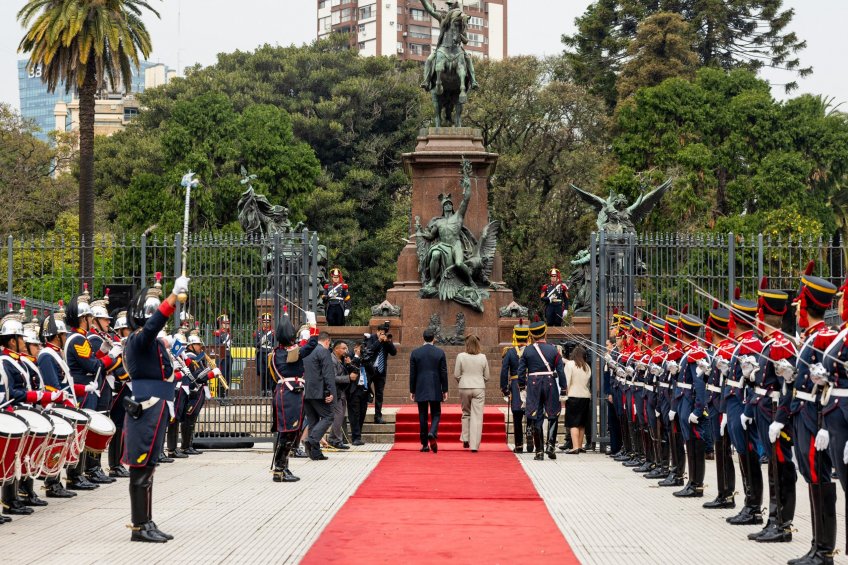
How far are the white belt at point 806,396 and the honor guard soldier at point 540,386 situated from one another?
30.1 feet

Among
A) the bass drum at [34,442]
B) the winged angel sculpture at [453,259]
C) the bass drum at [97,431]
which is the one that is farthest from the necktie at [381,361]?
the bass drum at [34,442]

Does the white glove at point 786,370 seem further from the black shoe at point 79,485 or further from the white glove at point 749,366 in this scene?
the black shoe at point 79,485

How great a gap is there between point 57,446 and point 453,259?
14.0 metres

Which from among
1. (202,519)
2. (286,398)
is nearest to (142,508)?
(202,519)

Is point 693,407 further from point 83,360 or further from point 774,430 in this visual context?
point 83,360

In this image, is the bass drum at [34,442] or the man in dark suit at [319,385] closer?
the bass drum at [34,442]

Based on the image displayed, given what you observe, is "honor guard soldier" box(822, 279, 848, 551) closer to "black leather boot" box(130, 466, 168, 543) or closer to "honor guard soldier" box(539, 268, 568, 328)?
"black leather boot" box(130, 466, 168, 543)

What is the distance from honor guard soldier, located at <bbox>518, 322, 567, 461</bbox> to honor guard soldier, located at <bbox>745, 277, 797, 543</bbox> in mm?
7682

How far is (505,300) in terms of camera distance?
1027 inches

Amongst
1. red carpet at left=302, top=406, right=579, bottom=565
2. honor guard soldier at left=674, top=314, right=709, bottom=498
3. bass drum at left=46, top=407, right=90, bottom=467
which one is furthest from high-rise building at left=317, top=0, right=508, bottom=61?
bass drum at left=46, top=407, right=90, bottom=467

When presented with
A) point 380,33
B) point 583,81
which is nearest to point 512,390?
point 583,81

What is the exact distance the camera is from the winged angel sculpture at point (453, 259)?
83.5 feet

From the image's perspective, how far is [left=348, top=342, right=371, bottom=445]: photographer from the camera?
67.0ft

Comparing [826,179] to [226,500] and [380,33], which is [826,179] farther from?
[380,33]
